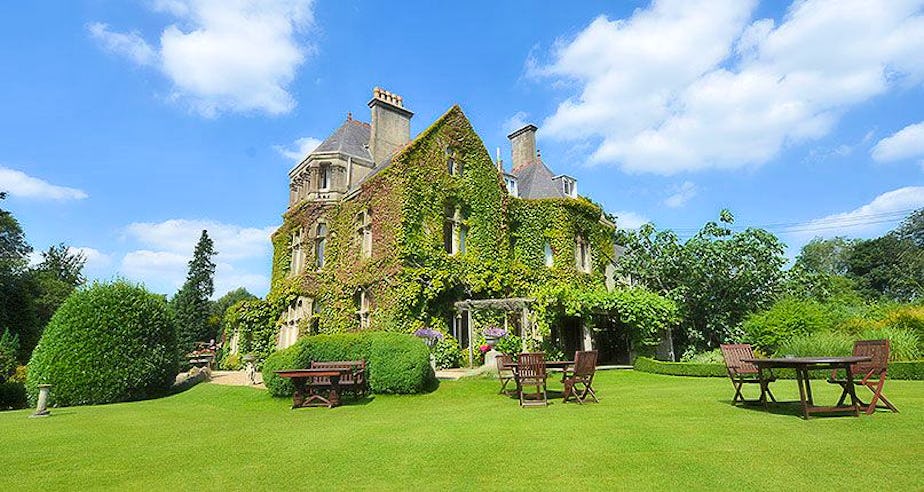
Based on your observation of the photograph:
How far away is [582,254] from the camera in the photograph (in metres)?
26.0

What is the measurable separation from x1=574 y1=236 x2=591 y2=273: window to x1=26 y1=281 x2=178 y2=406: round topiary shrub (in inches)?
733

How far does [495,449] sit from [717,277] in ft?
69.0

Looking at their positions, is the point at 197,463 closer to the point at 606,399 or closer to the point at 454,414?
the point at 454,414

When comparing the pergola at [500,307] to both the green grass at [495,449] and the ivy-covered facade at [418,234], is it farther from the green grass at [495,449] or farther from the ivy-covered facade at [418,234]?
the green grass at [495,449]

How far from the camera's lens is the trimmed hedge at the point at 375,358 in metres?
12.1

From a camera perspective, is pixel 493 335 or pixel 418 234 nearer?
pixel 493 335

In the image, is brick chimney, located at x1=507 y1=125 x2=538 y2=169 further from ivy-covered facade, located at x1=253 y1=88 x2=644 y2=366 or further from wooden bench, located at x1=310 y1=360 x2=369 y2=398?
wooden bench, located at x1=310 y1=360 x2=369 y2=398

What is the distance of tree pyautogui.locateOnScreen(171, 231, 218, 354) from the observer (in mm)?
44188

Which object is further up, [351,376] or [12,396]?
[351,376]

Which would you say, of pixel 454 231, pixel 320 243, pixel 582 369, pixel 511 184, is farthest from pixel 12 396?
pixel 511 184

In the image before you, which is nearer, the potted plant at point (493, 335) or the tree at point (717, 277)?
the potted plant at point (493, 335)

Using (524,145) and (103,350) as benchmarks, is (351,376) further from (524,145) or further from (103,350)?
(524,145)

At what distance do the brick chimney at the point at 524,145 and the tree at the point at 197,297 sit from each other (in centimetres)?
3198

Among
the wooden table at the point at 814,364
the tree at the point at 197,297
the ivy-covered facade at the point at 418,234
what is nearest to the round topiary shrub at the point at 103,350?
the ivy-covered facade at the point at 418,234
